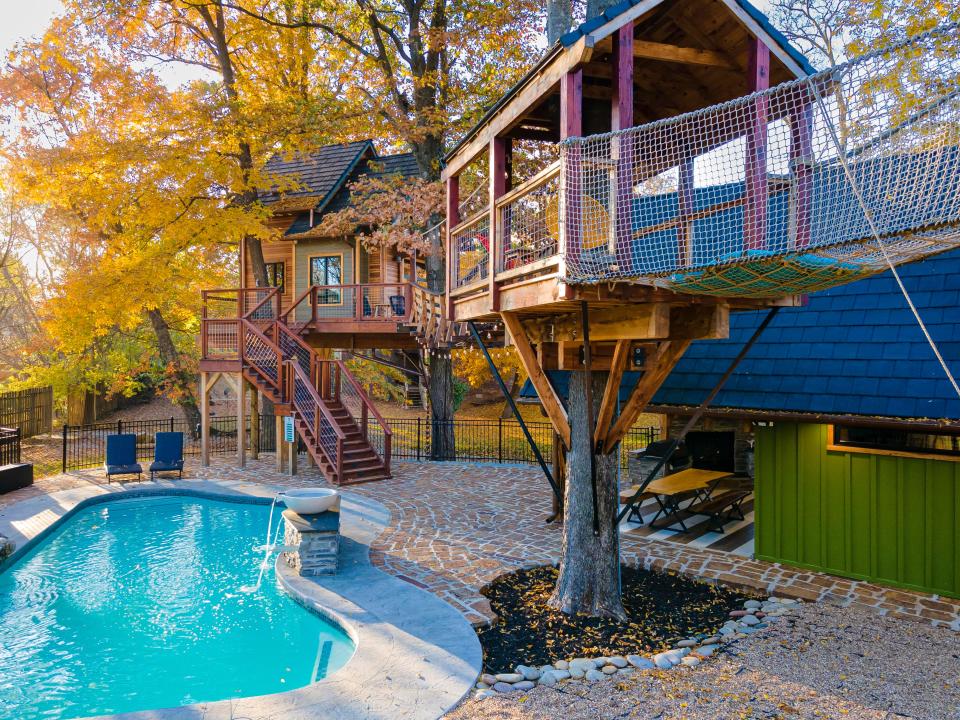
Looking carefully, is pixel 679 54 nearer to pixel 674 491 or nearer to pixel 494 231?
pixel 494 231

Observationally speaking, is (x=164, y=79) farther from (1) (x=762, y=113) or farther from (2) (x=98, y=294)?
(1) (x=762, y=113)

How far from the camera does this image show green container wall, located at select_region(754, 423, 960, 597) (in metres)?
7.04

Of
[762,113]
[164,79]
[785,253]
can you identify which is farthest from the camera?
[164,79]

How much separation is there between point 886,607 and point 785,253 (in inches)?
200

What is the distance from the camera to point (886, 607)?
6.76 m

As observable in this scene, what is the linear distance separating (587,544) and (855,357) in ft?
14.0

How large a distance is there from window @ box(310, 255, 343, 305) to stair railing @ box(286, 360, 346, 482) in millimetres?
6540

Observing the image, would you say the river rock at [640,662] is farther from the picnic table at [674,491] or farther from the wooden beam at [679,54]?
the wooden beam at [679,54]

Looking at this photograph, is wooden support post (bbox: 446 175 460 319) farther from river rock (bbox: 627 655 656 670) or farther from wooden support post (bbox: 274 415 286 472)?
wooden support post (bbox: 274 415 286 472)

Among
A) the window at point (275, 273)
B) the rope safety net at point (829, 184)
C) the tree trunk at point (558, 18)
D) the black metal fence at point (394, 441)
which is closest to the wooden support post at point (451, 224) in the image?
the tree trunk at point (558, 18)

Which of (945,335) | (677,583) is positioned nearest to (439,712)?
(677,583)

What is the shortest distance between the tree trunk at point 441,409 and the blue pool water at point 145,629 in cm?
705

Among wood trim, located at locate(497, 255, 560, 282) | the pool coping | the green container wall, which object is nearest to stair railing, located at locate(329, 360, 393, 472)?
the pool coping

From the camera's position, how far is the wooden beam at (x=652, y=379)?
6.22 metres
